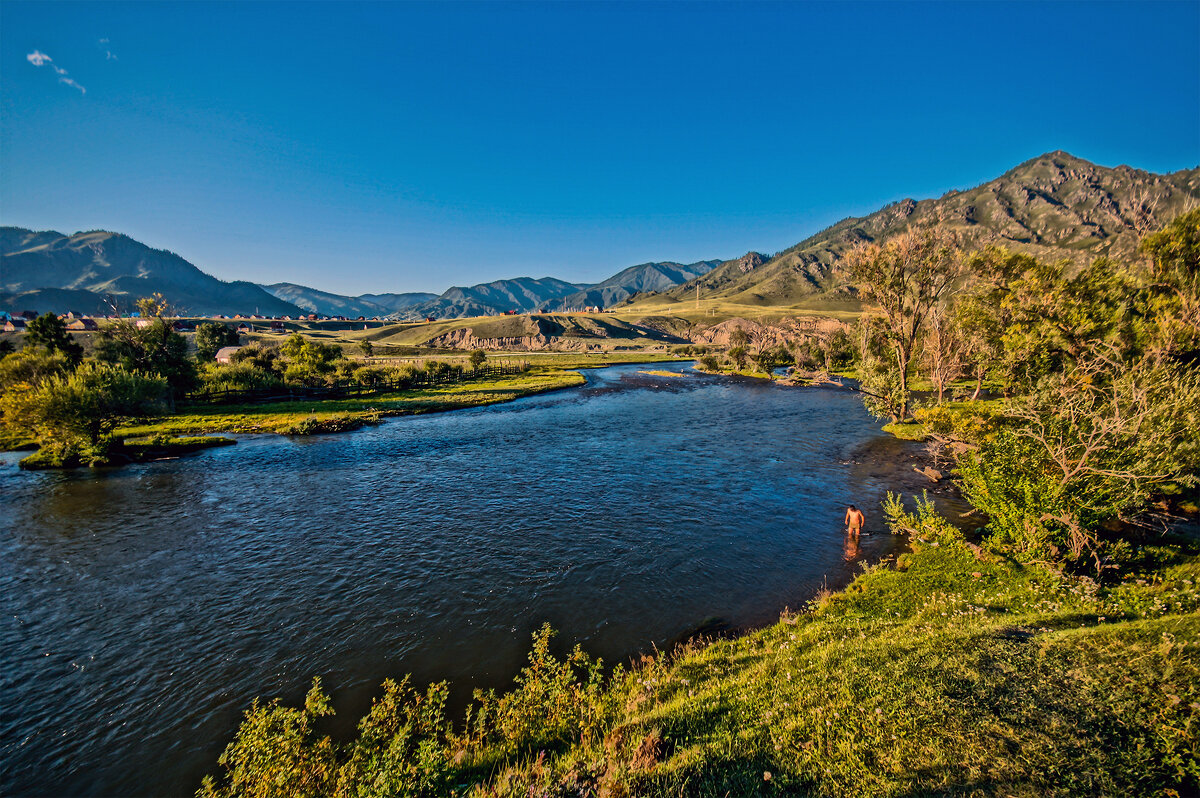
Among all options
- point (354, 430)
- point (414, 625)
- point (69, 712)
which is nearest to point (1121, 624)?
point (414, 625)

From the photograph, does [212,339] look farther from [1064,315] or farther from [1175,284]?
[1175,284]

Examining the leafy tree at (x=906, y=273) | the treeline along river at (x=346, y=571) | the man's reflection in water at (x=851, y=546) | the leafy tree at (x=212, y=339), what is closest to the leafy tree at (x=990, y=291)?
the leafy tree at (x=906, y=273)

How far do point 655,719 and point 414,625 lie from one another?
12048mm

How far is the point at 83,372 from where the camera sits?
4272 cm

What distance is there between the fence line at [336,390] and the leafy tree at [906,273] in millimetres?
82330

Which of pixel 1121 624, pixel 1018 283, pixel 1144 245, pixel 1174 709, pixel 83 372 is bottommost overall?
pixel 1121 624

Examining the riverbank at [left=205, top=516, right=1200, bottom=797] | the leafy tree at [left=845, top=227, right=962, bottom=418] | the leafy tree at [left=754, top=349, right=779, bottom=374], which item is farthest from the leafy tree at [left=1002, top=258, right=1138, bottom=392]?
the leafy tree at [left=754, top=349, right=779, bottom=374]

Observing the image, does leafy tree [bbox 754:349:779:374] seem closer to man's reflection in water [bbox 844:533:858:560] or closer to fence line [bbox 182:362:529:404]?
fence line [bbox 182:362:529:404]

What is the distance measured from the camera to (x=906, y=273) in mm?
43812

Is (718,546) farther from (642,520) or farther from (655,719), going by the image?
(655,719)

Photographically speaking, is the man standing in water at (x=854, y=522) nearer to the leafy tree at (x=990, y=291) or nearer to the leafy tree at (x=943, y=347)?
the leafy tree at (x=990, y=291)

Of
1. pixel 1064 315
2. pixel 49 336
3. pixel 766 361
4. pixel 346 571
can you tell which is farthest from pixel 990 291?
pixel 49 336

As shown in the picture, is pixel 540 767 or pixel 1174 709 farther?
pixel 540 767

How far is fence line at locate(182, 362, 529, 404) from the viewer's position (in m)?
72.8
